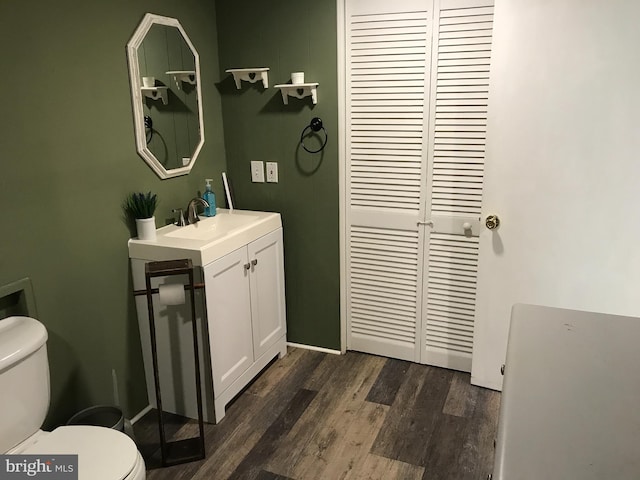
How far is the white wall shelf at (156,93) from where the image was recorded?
7.99 feet

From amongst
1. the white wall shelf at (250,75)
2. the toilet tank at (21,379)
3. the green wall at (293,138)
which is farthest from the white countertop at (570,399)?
the white wall shelf at (250,75)

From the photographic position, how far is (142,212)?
2385 mm

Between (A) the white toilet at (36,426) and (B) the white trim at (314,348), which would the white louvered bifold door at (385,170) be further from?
(A) the white toilet at (36,426)

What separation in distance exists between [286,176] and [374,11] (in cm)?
102

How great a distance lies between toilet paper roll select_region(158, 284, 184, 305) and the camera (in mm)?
2123

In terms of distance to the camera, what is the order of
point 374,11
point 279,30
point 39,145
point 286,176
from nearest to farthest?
point 39,145
point 374,11
point 279,30
point 286,176

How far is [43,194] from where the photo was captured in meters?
1.97

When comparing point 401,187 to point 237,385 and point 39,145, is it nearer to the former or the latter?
point 237,385

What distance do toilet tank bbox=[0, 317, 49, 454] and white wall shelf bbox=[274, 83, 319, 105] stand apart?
171cm

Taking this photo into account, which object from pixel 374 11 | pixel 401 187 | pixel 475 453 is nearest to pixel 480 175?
pixel 401 187

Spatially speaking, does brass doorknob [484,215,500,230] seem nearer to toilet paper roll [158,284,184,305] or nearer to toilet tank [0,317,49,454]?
toilet paper roll [158,284,184,305]

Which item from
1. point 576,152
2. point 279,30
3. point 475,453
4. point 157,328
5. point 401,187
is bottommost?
point 475,453

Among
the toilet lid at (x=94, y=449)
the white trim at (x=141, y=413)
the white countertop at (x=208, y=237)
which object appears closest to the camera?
the toilet lid at (x=94, y=449)

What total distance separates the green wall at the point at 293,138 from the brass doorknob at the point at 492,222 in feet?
2.80
